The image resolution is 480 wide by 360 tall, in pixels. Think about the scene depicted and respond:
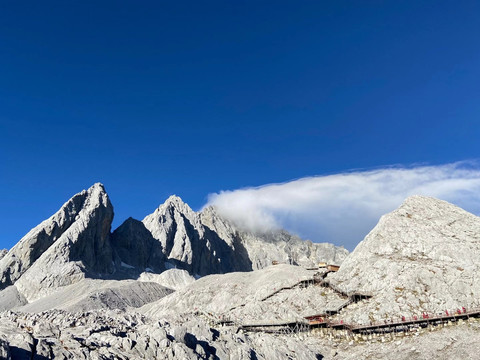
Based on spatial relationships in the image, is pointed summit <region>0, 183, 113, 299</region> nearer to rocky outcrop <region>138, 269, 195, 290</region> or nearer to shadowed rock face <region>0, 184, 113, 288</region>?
shadowed rock face <region>0, 184, 113, 288</region>

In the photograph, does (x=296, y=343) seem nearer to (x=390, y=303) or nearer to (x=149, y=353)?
(x=390, y=303)

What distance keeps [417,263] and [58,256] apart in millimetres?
154471

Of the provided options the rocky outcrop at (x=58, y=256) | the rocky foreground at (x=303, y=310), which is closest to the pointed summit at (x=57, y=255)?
the rocky outcrop at (x=58, y=256)

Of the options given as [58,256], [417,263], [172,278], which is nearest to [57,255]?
[58,256]

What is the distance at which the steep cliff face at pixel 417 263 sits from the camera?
64.6 m

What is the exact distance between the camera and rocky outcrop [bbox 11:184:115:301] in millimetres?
159750

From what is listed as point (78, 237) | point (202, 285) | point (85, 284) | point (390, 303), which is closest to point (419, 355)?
point (390, 303)

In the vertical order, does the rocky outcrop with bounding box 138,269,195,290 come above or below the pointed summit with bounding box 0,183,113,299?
below

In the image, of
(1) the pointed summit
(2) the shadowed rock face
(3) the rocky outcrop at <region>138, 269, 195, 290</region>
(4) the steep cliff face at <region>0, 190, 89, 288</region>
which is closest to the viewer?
(1) the pointed summit

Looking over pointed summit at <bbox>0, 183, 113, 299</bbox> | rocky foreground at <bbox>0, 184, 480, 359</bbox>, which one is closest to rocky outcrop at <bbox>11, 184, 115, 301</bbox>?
pointed summit at <bbox>0, 183, 113, 299</bbox>

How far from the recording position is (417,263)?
73.8 meters

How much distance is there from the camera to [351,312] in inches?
2635

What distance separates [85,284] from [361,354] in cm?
11853

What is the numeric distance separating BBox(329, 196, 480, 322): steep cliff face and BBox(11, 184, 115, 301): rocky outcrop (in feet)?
424
